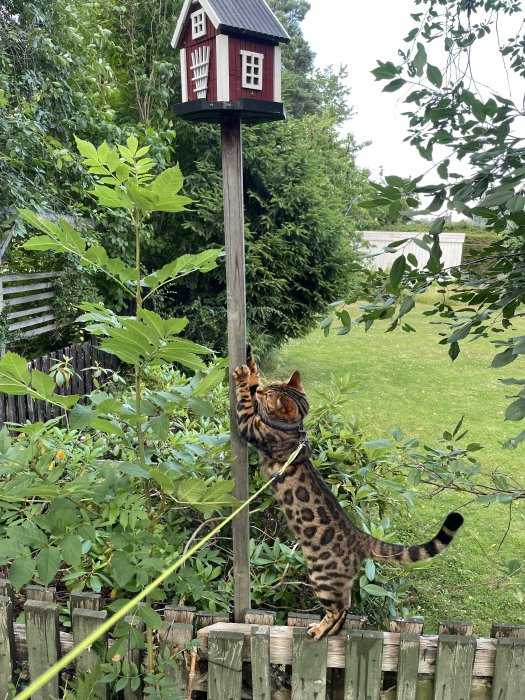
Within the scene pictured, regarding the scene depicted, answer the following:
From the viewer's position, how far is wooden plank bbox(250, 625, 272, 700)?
1.73 metres

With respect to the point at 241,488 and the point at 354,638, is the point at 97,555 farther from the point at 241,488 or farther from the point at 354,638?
the point at 354,638

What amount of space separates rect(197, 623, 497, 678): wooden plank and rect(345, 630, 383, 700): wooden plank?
1.1 inches

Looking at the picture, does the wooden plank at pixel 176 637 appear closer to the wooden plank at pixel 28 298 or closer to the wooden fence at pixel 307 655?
the wooden fence at pixel 307 655

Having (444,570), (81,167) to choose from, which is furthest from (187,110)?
(81,167)

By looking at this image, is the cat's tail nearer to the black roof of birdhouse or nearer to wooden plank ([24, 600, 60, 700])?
wooden plank ([24, 600, 60, 700])

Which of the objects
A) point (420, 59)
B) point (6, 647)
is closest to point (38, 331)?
point (6, 647)

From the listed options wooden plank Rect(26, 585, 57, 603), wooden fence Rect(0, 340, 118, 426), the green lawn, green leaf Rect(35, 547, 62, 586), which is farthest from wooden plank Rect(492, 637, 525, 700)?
wooden fence Rect(0, 340, 118, 426)

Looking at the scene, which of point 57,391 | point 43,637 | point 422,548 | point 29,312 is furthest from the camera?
point 29,312

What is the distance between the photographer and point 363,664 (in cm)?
174

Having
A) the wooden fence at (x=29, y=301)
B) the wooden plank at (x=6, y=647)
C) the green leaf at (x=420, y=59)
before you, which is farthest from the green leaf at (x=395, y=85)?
the wooden fence at (x=29, y=301)

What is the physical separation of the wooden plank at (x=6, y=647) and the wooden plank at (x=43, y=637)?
8 cm

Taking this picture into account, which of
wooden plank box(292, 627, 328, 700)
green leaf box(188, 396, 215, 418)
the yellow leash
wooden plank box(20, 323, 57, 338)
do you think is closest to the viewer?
the yellow leash

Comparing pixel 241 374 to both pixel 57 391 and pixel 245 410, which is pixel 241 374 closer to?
pixel 245 410

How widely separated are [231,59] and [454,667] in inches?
81.6
